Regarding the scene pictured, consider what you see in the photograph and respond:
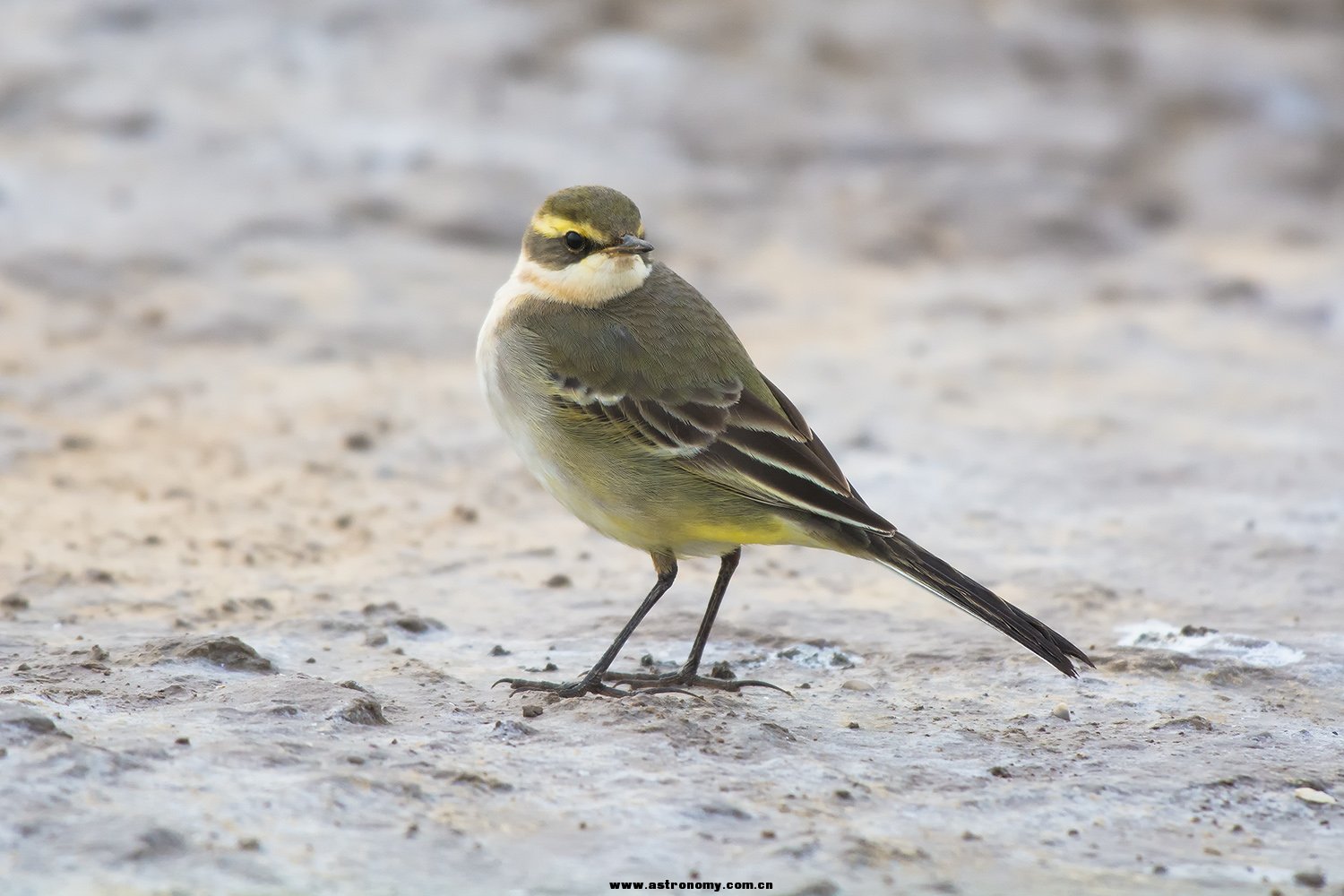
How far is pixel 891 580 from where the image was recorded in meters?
7.86

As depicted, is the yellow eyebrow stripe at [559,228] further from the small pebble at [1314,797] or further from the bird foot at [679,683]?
the small pebble at [1314,797]

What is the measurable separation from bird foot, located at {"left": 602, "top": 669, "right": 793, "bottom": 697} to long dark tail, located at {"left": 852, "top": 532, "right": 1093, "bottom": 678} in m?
0.71

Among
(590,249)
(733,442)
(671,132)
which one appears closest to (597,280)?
(590,249)

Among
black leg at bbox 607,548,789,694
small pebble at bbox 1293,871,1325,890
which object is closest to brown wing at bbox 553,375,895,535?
black leg at bbox 607,548,789,694

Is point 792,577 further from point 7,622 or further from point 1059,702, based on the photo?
point 7,622

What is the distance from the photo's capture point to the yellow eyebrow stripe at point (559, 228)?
6770 mm

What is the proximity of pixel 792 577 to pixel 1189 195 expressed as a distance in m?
7.82

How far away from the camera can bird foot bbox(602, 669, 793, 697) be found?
6.20 m

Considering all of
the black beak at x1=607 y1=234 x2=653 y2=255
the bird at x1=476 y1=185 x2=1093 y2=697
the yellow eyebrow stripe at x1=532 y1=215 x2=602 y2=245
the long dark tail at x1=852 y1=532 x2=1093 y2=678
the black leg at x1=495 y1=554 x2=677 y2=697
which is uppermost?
the yellow eyebrow stripe at x1=532 y1=215 x2=602 y2=245

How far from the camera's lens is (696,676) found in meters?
6.30

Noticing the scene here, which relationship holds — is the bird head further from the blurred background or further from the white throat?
the blurred background

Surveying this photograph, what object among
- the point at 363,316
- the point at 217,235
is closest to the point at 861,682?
the point at 363,316

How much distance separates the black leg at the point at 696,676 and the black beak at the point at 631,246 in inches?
49.8

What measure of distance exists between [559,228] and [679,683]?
195cm
